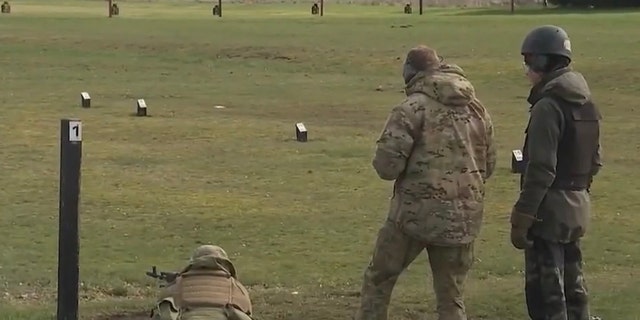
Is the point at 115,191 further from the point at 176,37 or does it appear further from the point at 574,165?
the point at 176,37

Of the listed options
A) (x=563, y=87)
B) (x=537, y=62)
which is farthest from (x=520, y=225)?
(x=537, y=62)

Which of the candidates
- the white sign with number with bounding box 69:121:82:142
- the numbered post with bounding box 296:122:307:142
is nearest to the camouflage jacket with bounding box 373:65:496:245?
the white sign with number with bounding box 69:121:82:142

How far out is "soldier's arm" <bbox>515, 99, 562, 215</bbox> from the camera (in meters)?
6.78

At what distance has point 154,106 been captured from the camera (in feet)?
77.0

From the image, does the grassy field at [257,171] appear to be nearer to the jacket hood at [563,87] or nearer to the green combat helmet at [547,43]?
the jacket hood at [563,87]

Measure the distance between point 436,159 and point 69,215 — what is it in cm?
205

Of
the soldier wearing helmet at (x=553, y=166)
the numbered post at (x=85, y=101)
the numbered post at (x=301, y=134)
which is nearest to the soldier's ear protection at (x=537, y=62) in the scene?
the soldier wearing helmet at (x=553, y=166)

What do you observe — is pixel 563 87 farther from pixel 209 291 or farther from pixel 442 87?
pixel 209 291

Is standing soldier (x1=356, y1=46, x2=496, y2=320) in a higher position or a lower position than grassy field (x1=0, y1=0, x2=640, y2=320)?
higher

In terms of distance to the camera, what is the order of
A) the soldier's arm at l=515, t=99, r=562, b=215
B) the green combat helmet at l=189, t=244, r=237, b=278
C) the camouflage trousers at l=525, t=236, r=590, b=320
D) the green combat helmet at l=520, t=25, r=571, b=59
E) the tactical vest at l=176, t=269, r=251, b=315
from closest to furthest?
the tactical vest at l=176, t=269, r=251, b=315
the green combat helmet at l=189, t=244, r=237, b=278
the soldier's arm at l=515, t=99, r=562, b=215
the green combat helmet at l=520, t=25, r=571, b=59
the camouflage trousers at l=525, t=236, r=590, b=320

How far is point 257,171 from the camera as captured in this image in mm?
15508

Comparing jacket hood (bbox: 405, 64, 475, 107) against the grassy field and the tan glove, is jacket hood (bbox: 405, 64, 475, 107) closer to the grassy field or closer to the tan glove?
the tan glove

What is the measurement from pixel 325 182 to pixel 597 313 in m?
6.48

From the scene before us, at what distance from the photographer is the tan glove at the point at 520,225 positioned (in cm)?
691
